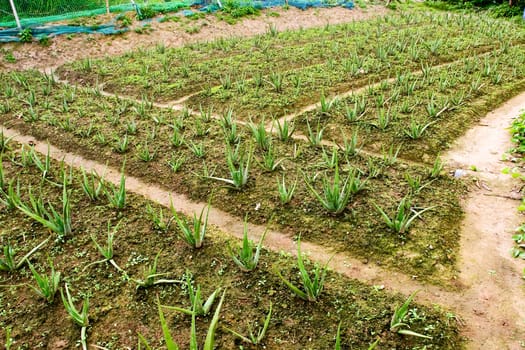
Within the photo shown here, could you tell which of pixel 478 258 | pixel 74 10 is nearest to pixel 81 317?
pixel 478 258

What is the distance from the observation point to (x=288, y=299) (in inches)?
96.8

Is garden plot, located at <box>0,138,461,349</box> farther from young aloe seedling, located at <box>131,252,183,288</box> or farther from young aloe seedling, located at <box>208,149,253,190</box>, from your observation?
young aloe seedling, located at <box>208,149,253,190</box>

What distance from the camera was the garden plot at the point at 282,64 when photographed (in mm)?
6004

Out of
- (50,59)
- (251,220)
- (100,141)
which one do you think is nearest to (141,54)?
(50,59)

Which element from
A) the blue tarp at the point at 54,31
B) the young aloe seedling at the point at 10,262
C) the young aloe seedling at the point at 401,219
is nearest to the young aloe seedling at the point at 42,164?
the young aloe seedling at the point at 10,262

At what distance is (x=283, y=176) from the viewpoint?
3314 mm

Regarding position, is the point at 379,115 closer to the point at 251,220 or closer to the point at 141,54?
the point at 251,220

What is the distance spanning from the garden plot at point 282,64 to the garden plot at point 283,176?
0.88 m

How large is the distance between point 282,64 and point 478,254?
5613 millimetres

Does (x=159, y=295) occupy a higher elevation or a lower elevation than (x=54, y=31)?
lower

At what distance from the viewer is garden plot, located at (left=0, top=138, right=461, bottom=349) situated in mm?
2234

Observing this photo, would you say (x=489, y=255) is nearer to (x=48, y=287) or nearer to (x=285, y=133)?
(x=285, y=133)

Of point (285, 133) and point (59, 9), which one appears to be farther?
point (59, 9)

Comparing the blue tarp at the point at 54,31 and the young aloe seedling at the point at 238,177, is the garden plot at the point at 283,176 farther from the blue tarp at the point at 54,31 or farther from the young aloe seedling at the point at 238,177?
the blue tarp at the point at 54,31
